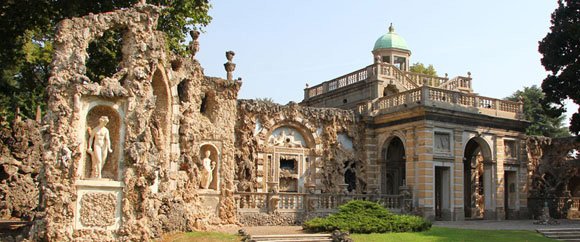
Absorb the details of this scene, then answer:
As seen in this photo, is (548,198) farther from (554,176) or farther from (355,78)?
(355,78)

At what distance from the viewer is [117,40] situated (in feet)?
84.1

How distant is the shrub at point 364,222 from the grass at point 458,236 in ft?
1.39

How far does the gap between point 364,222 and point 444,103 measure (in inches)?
385

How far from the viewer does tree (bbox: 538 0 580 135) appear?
91.6 ft

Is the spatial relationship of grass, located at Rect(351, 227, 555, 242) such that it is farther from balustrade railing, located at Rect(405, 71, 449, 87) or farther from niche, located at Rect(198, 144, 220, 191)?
balustrade railing, located at Rect(405, 71, 449, 87)

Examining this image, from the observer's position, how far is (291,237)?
1947 cm

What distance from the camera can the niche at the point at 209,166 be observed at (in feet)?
78.3

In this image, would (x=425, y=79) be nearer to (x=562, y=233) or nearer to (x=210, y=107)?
(x=562, y=233)

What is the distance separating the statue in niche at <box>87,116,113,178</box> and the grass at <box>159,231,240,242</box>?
2.96m

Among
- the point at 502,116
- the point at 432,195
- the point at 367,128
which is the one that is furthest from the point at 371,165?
the point at 502,116

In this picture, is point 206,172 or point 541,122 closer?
point 206,172

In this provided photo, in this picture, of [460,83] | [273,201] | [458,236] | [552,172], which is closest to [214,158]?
[273,201]

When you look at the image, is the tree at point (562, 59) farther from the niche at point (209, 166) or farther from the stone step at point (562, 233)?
the niche at point (209, 166)

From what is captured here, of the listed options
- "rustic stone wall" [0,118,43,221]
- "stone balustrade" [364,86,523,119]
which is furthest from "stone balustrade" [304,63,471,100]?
"rustic stone wall" [0,118,43,221]
